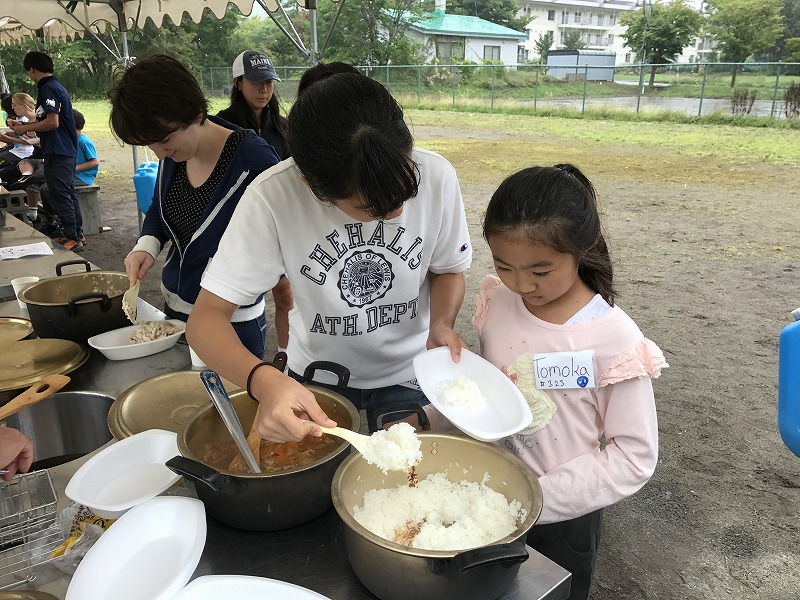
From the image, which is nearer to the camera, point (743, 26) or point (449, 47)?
point (743, 26)

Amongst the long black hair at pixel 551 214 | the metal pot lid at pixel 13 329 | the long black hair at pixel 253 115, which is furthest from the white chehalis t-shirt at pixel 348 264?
the long black hair at pixel 253 115

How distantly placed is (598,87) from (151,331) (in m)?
21.2

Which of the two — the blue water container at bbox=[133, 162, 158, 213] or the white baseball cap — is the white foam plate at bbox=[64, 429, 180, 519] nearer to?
the white baseball cap

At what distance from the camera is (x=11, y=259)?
2719mm

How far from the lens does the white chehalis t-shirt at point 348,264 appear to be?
126 centimetres

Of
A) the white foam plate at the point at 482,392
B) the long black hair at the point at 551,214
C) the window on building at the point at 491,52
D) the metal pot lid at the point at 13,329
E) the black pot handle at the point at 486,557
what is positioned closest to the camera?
the black pot handle at the point at 486,557

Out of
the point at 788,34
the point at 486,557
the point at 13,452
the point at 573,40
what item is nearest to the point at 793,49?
the point at 788,34

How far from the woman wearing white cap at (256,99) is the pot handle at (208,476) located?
2.91m

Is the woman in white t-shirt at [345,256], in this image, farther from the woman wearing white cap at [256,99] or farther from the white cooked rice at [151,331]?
the woman wearing white cap at [256,99]

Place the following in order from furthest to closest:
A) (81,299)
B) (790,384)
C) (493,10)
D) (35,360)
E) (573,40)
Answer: (573,40) < (493,10) < (81,299) < (35,360) < (790,384)

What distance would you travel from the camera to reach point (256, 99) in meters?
3.65

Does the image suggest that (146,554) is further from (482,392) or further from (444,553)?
(482,392)

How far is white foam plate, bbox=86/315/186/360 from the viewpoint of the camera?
1659mm

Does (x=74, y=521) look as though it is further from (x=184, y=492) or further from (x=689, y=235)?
(x=689, y=235)
